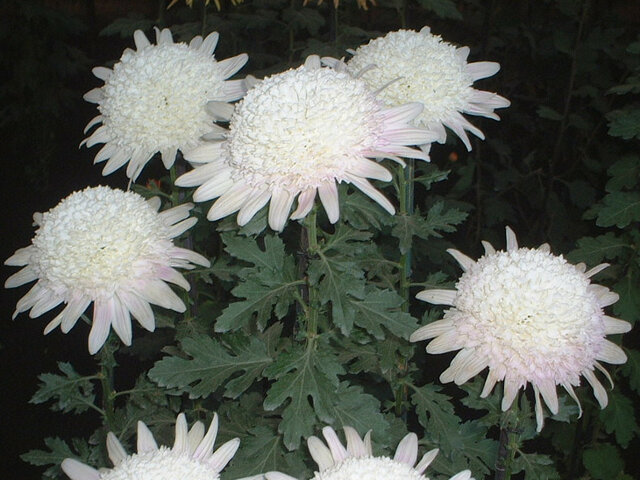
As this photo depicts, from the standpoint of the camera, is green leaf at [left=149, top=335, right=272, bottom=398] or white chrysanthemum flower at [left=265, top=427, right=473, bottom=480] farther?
green leaf at [left=149, top=335, right=272, bottom=398]

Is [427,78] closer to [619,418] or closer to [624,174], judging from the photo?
[624,174]

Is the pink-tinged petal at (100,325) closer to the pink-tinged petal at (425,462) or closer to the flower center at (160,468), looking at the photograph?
the flower center at (160,468)

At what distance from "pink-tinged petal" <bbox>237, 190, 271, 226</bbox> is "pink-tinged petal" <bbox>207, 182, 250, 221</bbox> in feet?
0.04

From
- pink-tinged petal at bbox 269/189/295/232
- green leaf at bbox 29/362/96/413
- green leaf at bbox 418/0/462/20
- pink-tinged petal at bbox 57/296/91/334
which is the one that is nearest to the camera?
pink-tinged petal at bbox 269/189/295/232

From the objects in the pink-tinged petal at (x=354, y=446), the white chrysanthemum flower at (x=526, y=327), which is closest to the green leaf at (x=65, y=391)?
the pink-tinged petal at (x=354, y=446)

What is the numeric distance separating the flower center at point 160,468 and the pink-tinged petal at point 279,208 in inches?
11.3

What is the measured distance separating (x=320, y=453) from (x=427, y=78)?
0.59 meters

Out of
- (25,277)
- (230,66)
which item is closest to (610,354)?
(230,66)

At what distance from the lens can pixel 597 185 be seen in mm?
2734

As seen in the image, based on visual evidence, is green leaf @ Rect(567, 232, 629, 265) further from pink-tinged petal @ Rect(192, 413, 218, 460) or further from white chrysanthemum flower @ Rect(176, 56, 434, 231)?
pink-tinged petal @ Rect(192, 413, 218, 460)

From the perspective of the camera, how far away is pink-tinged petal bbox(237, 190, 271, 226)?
895 millimetres

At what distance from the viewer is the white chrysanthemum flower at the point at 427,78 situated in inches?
44.6

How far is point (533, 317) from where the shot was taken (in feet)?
2.99

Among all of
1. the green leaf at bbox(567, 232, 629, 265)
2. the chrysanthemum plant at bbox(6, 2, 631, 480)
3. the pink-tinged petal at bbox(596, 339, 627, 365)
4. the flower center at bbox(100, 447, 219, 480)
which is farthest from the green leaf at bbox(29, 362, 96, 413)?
the green leaf at bbox(567, 232, 629, 265)
